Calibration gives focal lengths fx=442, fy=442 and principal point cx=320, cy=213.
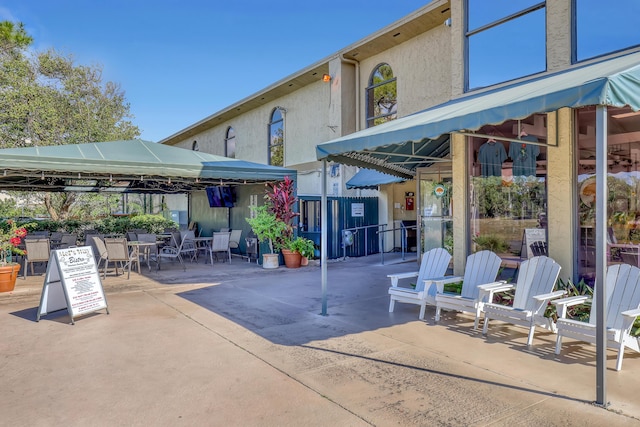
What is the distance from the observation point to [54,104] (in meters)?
17.8

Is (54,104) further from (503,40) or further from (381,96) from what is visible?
(503,40)

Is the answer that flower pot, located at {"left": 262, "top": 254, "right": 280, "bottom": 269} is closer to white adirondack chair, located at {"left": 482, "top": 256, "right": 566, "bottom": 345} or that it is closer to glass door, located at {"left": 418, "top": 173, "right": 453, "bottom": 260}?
glass door, located at {"left": 418, "top": 173, "right": 453, "bottom": 260}

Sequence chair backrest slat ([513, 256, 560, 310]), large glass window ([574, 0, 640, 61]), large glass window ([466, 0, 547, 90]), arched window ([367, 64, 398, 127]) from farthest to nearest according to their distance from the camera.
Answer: arched window ([367, 64, 398, 127]) < large glass window ([466, 0, 547, 90]) < large glass window ([574, 0, 640, 61]) < chair backrest slat ([513, 256, 560, 310])

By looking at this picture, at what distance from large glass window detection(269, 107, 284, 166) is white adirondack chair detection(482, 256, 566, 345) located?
12.9 meters

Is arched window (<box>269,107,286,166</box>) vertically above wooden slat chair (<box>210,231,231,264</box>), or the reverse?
arched window (<box>269,107,286,166</box>)

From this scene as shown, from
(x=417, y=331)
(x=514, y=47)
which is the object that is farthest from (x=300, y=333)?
(x=514, y=47)

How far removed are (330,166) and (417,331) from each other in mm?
9885

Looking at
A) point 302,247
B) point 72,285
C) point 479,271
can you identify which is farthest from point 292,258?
point 479,271

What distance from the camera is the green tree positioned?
1612cm

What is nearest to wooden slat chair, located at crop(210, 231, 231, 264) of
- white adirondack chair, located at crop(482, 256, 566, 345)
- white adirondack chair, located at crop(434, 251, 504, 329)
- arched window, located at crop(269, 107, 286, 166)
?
arched window, located at crop(269, 107, 286, 166)

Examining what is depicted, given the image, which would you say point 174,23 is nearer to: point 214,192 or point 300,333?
point 214,192

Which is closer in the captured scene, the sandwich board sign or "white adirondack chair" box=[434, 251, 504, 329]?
"white adirondack chair" box=[434, 251, 504, 329]

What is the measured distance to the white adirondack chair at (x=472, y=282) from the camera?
566cm

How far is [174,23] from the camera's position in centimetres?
1538
